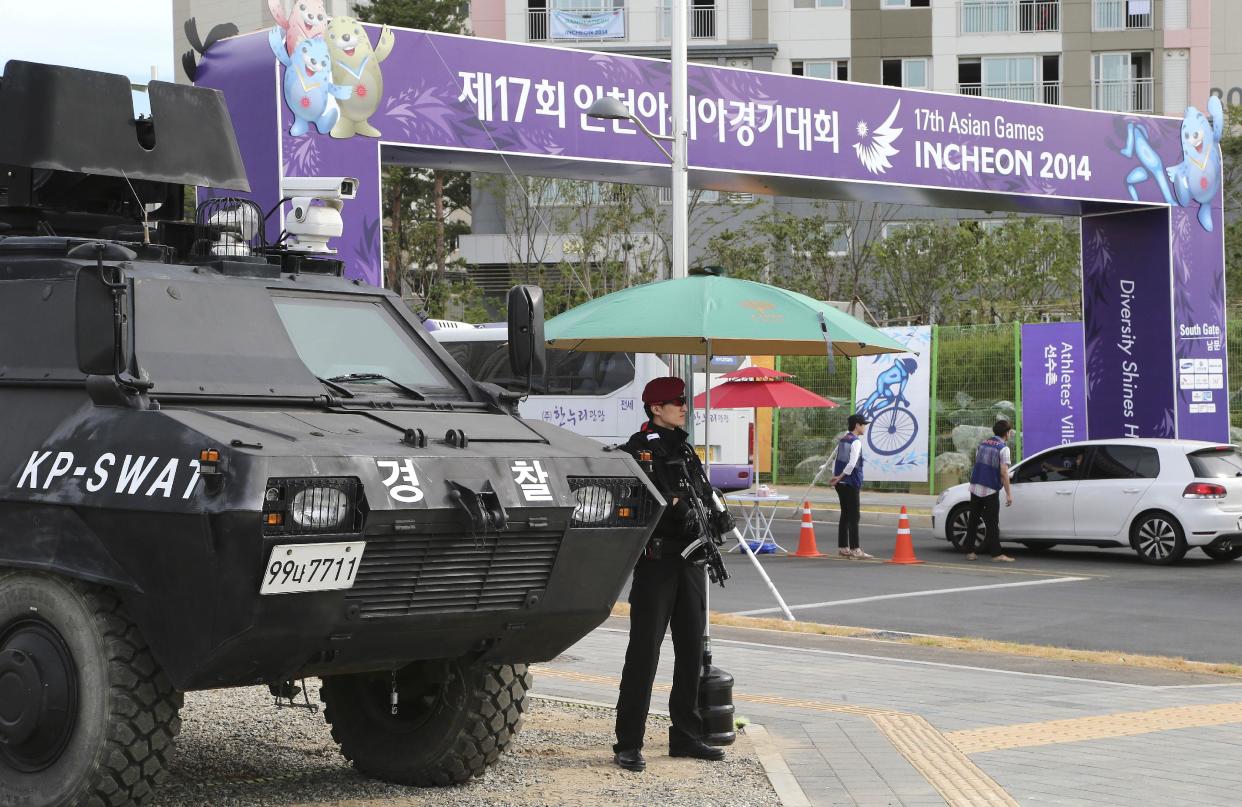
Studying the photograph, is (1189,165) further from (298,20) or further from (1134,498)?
(298,20)

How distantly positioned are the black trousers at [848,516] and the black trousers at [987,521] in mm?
1435

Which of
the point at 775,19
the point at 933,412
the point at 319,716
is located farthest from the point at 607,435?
the point at 775,19

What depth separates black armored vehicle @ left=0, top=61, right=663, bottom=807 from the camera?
647cm

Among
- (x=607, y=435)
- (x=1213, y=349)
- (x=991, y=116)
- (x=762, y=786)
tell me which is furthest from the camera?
(x=607, y=435)

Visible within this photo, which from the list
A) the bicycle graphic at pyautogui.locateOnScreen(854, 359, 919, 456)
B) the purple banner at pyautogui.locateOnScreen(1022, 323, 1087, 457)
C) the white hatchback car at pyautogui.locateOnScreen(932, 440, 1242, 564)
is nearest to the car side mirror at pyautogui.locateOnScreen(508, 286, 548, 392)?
the white hatchback car at pyautogui.locateOnScreen(932, 440, 1242, 564)

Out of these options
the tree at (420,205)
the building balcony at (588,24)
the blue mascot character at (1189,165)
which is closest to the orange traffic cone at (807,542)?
the blue mascot character at (1189,165)

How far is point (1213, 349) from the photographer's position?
2495 centimetres

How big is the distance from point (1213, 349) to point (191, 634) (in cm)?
2115

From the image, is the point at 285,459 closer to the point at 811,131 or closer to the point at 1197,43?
the point at 811,131

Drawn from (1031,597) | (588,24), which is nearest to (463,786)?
(1031,597)

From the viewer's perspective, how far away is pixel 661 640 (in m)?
8.41

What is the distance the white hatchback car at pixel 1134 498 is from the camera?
2000 cm

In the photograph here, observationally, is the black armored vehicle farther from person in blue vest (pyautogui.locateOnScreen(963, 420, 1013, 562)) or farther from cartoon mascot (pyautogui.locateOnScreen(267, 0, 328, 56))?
person in blue vest (pyautogui.locateOnScreen(963, 420, 1013, 562))

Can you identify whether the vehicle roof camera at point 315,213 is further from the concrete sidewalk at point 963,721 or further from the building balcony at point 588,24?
the building balcony at point 588,24
